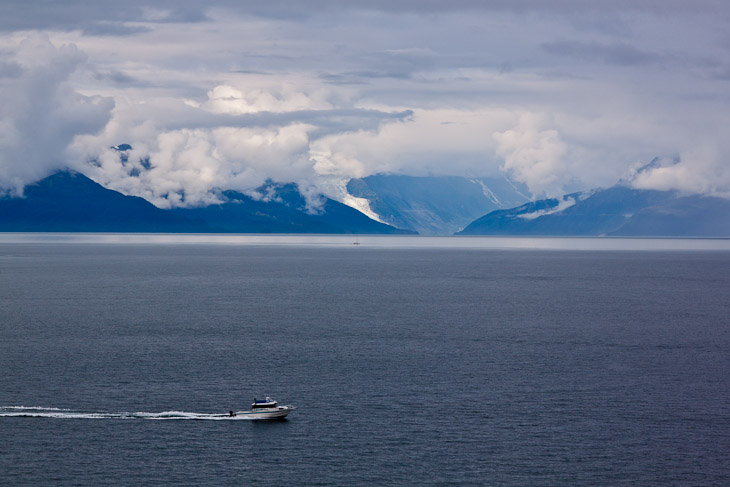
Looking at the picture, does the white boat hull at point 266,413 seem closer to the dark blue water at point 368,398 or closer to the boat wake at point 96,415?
the boat wake at point 96,415

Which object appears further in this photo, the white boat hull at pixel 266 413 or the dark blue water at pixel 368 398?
the white boat hull at pixel 266 413

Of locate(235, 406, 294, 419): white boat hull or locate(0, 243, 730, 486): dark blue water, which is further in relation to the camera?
locate(235, 406, 294, 419): white boat hull

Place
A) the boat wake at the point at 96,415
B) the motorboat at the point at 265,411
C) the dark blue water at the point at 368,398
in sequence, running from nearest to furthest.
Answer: the dark blue water at the point at 368,398 → the boat wake at the point at 96,415 → the motorboat at the point at 265,411

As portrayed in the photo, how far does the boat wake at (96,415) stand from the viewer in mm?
72438

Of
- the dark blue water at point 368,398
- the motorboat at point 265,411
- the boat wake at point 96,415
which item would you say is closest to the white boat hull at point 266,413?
the motorboat at point 265,411

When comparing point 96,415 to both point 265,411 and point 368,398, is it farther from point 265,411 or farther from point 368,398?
point 368,398

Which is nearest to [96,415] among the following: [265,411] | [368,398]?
[265,411]

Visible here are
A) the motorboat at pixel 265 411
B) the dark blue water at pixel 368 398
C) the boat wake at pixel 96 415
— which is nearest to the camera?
the dark blue water at pixel 368 398

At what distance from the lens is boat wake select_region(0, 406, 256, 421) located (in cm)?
7244

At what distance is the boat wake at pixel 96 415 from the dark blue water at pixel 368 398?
0.26 metres

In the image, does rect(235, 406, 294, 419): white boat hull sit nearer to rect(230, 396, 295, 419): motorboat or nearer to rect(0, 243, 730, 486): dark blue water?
rect(230, 396, 295, 419): motorboat

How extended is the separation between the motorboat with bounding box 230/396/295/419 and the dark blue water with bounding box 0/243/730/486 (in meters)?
0.86

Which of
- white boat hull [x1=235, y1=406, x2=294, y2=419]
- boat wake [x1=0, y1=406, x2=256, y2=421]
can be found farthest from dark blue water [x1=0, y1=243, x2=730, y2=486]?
white boat hull [x1=235, y1=406, x2=294, y2=419]

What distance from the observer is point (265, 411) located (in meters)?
73.0
